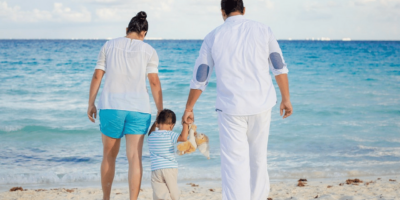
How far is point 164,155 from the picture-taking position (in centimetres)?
340

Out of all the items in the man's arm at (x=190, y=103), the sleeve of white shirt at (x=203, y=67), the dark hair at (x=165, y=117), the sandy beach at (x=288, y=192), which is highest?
the sleeve of white shirt at (x=203, y=67)

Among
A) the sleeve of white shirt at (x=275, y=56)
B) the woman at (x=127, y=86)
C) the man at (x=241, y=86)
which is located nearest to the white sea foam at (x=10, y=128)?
the woman at (x=127, y=86)

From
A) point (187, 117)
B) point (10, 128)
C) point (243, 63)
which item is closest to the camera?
point (243, 63)

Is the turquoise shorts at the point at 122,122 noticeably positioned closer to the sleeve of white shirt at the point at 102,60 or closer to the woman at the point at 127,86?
the woman at the point at 127,86

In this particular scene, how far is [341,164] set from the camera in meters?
6.64

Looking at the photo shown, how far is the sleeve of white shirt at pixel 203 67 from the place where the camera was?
2.95m

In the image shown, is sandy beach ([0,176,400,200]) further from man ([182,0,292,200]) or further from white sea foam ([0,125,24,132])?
white sea foam ([0,125,24,132])

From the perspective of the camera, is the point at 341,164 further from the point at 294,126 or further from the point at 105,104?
the point at 105,104

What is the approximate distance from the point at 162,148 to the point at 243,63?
40.7 inches

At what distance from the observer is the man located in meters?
2.86

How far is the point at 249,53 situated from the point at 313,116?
28.1 feet

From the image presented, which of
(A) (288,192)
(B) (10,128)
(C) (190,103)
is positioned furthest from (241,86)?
(B) (10,128)

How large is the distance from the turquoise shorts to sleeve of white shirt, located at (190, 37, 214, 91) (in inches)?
22.2

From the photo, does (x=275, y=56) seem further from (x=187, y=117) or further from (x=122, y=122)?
(x=122, y=122)
